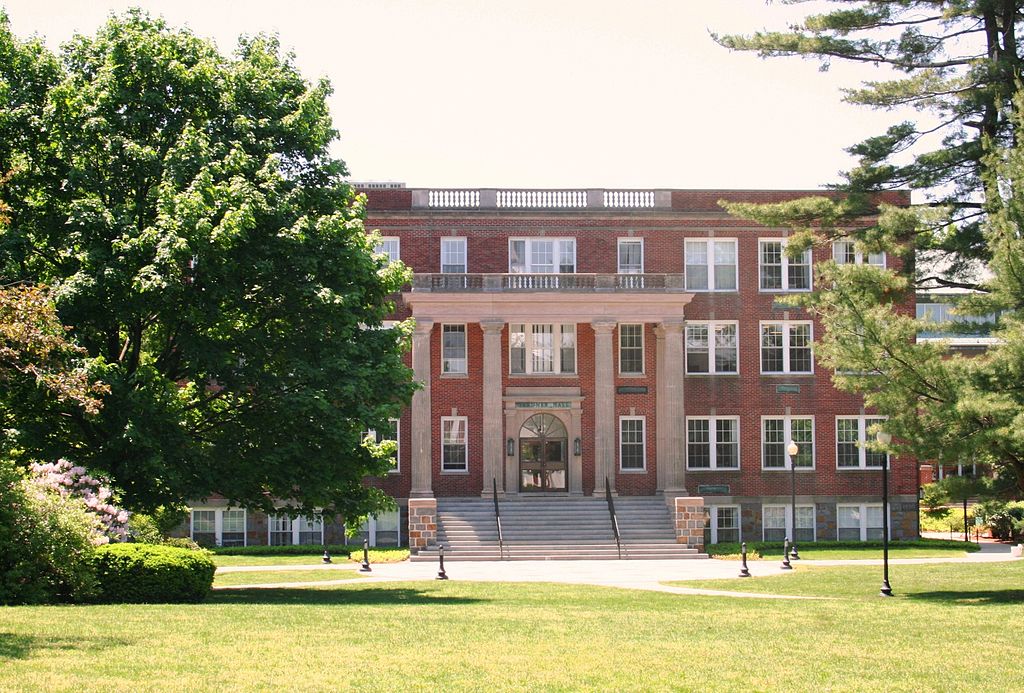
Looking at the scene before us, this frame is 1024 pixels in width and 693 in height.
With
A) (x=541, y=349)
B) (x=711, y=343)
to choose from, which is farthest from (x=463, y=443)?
(x=711, y=343)

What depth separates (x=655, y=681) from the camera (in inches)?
572

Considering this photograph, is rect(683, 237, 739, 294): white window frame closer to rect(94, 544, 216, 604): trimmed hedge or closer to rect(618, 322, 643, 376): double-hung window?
rect(618, 322, 643, 376): double-hung window

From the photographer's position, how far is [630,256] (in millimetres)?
49781

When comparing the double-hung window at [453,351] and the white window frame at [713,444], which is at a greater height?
the double-hung window at [453,351]

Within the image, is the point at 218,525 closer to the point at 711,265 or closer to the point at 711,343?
the point at 711,343

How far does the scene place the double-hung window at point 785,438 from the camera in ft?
164

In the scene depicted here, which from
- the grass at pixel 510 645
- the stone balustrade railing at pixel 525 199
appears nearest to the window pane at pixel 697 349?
the stone balustrade railing at pixel 525 199

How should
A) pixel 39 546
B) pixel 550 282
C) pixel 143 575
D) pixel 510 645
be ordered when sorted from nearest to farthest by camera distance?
pixel 510 645 < pixel 39 546 < pixel 143 575 < pixel 550 282

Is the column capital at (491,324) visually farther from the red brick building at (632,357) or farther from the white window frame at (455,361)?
the white window frame at (455,361)

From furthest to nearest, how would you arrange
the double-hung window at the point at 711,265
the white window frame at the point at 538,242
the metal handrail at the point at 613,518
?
the double-hung window at the point at 711,265 < the white window frame at the point at 538,242 < the metal handrail at the point at 613,518

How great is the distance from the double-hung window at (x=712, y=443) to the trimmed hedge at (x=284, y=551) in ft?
40.7

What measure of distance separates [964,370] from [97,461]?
54.0 ft

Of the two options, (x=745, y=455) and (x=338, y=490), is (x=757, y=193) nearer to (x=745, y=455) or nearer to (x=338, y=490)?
(x=745, y=455)

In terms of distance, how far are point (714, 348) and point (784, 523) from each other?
6757 millimetres
